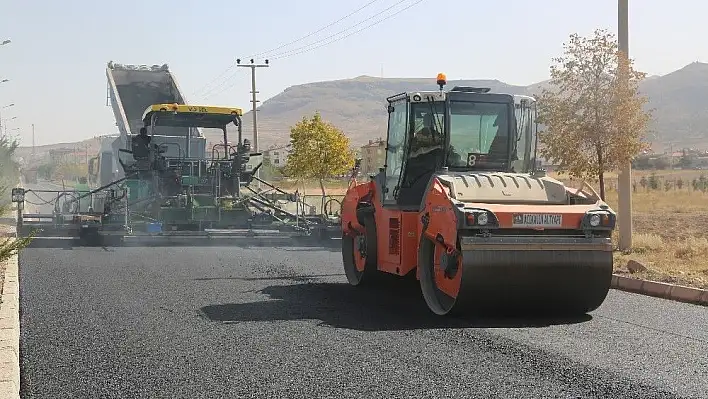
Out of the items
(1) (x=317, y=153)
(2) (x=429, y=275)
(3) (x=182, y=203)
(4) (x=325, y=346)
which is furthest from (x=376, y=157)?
(1) (x=317, y=153)

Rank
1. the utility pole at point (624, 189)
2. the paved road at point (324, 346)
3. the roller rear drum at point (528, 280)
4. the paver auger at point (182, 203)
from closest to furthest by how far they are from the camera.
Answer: the paved road at point (324, 346) → the roller rear drum at point (528, 280) → the utility pole at point (624, 189) → the paver auger at point (182, 203)

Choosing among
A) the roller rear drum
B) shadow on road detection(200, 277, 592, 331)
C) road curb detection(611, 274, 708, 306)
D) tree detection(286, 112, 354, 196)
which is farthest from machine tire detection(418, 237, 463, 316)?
tree detection(286, 112, 354, 196)

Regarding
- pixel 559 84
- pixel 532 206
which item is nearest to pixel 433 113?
pixel 532 206

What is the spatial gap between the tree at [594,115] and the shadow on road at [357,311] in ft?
21.0

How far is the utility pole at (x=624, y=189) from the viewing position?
14836 mm

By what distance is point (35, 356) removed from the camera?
6.52 meters

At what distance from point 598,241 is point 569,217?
0.32 m

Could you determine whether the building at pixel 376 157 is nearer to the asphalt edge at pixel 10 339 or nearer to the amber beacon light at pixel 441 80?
the amber beacon light at pixel 441 80

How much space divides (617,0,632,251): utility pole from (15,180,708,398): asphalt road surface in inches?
186

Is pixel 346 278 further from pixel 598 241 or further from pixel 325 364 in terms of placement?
pixel 325 364

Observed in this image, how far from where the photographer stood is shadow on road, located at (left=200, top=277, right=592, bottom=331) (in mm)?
7828

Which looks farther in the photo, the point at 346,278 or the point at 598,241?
the point at 346,278

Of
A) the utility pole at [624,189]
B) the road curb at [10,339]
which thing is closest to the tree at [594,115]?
the utility pole at [624,189]

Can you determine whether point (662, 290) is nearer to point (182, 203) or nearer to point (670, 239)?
point (182, 203)
